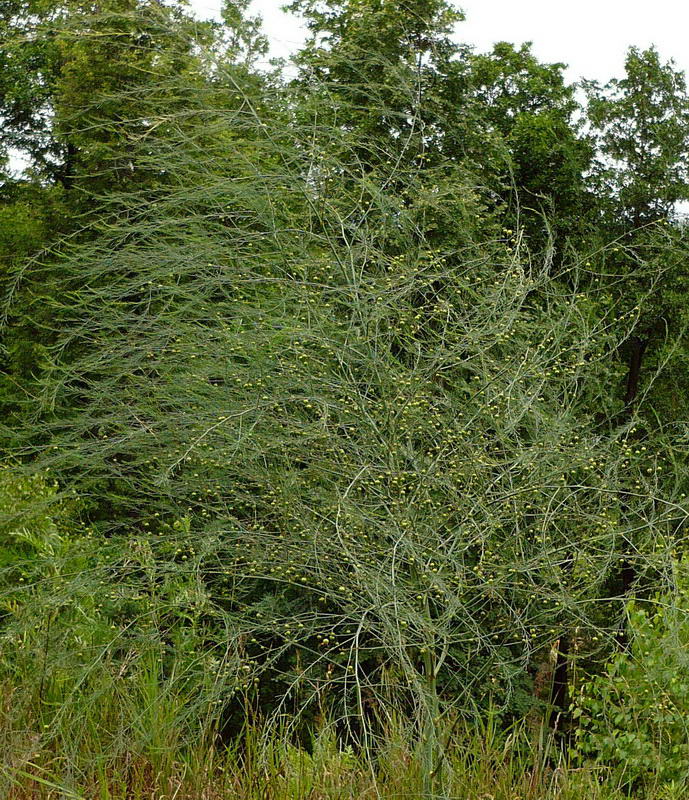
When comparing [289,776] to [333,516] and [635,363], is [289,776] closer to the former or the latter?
[333,516]

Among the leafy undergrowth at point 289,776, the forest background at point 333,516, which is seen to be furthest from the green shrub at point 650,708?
the leafy undergrowth at point 289,776

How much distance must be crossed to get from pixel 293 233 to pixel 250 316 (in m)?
0.64

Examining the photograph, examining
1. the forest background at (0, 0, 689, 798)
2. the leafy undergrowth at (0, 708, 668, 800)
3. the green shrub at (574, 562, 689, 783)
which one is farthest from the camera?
Result: the green shrub at (574, 562, 689, 783)

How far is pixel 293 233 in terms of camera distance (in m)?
5.93

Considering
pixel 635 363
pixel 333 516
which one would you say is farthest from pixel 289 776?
pixel 635 363

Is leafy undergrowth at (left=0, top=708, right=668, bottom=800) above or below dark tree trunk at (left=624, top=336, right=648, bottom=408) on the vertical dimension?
below

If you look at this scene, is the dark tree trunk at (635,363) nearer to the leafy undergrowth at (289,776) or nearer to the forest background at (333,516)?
the forest background at (333,516)

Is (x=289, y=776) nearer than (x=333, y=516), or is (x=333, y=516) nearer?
(x=289, y=776)

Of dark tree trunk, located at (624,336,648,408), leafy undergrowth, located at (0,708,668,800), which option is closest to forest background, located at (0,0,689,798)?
leafy undergrowth, located at (0,708,668,800)

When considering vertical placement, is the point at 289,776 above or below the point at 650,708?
above

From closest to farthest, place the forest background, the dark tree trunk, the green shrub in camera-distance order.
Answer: the forest background
the green shrub
the dark tree trunk

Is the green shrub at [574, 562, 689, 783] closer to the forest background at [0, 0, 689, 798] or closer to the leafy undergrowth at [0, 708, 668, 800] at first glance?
the forest background at [0, 0, 689, 798]

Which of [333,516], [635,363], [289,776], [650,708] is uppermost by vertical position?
[635,363]

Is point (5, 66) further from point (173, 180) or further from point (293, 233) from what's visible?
point (293, 233)
